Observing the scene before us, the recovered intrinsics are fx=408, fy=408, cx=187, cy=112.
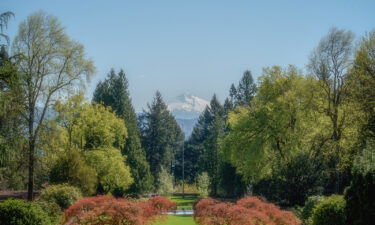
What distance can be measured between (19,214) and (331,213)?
10.5 m

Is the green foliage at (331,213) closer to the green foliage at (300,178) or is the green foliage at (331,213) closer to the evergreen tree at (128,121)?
the green foliage at (300,178)

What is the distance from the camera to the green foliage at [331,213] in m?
13.7

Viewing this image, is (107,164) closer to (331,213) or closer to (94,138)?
(94,138)

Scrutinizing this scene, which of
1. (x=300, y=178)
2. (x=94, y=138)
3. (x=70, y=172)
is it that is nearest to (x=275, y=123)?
(x=300, y=178)

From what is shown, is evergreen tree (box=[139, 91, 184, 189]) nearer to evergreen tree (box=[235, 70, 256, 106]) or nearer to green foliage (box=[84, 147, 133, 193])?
evergreen tree (box=[235, 70, 256, 106])

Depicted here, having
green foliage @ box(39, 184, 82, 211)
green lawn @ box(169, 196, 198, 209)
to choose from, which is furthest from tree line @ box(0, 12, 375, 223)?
green lawn @ box(169, 196, 198, 209)

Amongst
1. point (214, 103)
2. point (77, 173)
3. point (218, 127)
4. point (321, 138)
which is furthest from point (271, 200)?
point (214, 103)

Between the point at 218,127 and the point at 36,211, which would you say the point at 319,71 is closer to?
the point at 36,211

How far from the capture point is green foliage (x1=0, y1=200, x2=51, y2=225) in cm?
1329

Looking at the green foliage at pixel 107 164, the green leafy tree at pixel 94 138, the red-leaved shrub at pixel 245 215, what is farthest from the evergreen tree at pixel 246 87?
the red-leaved shrub at pixel 245 215

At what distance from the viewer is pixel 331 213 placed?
1398cm

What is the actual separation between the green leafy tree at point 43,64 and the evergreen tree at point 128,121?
16323mm

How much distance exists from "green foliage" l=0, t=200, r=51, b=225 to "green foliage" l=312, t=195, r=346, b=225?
378 inches

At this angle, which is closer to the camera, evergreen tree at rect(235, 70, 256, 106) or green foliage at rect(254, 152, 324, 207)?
green foliage at rect(254, 152, 324, 207)
